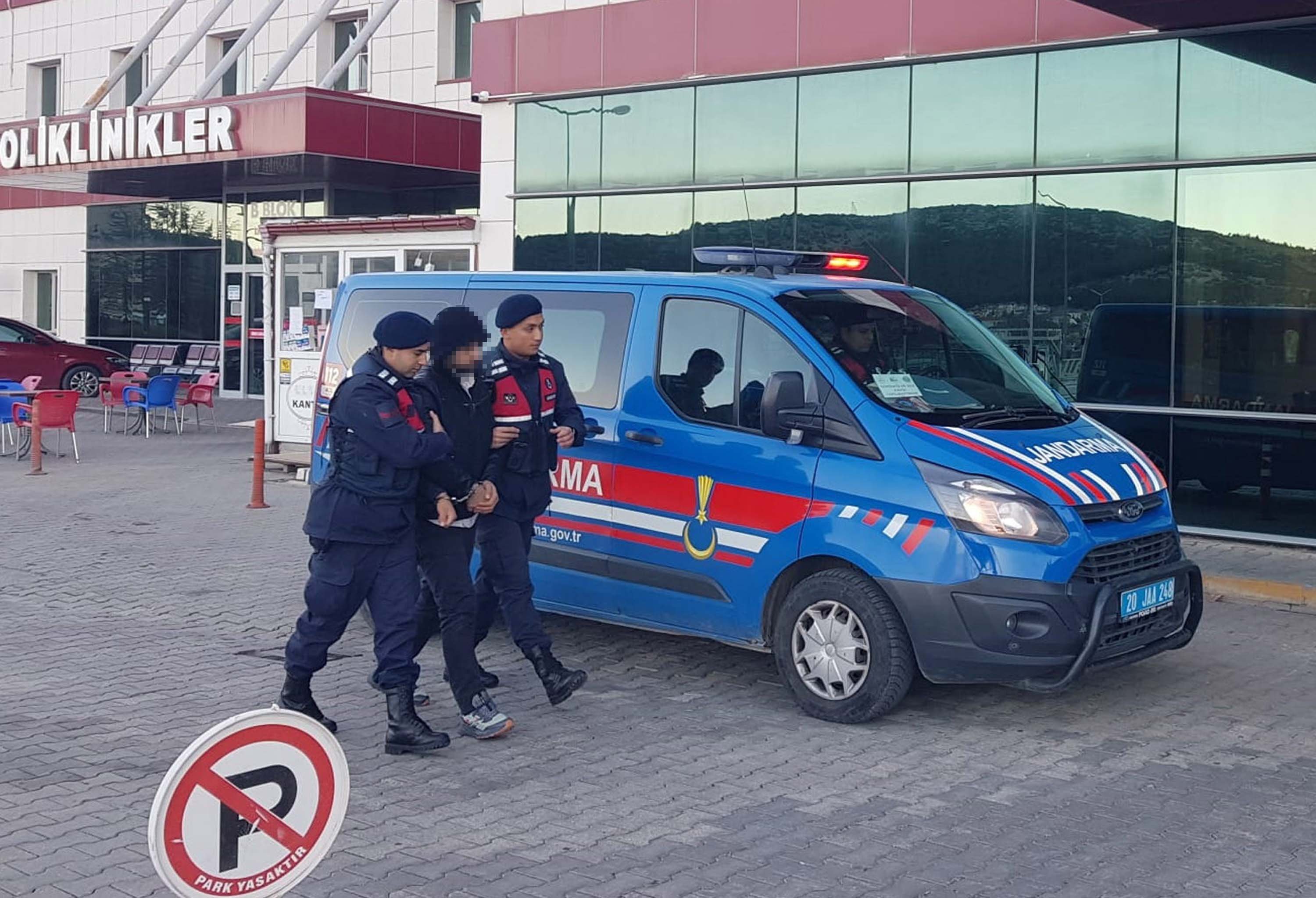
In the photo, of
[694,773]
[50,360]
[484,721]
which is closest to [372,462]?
[484,721]

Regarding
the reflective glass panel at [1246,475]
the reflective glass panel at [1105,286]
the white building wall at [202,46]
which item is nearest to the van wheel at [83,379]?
the white building wall at [202,46]

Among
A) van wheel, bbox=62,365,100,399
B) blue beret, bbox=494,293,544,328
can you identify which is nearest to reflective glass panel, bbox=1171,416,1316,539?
blue beret, bbox=494,293,544,328

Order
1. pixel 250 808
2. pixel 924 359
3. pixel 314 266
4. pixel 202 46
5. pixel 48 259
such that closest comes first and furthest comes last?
pixel 250 808, pixel 924 359, pixel 314 266, pixel 202 46, pixel 48 259

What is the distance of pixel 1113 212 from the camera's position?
40.4ft

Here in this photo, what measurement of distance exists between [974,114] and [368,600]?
8.72 metres

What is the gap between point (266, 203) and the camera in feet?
86.5

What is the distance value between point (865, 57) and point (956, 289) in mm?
2317

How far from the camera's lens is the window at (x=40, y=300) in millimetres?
31703

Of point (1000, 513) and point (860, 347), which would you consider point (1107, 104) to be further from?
point (1000, 513)

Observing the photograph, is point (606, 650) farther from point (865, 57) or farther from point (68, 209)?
point (68, 209)

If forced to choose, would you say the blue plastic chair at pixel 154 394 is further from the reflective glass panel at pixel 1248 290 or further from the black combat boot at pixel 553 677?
the black combat boot at pixel 553 677

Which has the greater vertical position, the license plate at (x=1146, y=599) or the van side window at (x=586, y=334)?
the van side window at (x=586, y=334)

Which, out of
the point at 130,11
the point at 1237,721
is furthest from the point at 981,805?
the point at 130,11

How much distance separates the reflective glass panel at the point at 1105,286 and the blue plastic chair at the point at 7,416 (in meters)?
11.6
